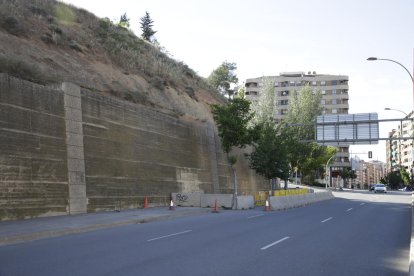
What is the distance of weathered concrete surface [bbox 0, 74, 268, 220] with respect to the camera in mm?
19344

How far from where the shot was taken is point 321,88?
421ft

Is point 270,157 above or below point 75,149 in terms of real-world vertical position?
below

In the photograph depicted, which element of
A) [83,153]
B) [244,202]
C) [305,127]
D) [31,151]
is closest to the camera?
[31,151]

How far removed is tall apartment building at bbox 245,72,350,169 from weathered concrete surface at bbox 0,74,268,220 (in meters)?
96.8

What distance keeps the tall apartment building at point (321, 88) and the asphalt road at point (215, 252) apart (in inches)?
4449

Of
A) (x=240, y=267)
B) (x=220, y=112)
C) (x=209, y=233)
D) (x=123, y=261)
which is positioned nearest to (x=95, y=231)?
(x=209, y=233)

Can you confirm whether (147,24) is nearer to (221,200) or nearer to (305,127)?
(305,127)

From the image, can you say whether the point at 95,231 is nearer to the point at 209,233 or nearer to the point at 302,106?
the point at 209,233

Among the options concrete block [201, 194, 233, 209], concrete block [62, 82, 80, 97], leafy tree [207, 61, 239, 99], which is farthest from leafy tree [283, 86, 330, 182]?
concrete block [62, 82, 80, 97]

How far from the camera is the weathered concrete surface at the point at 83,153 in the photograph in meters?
19.3

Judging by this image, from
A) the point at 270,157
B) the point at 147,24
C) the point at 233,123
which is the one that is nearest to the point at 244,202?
the point at 233,123

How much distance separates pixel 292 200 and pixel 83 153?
17.3 meters

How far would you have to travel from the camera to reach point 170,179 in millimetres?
31750

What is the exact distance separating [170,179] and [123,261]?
872 inches
